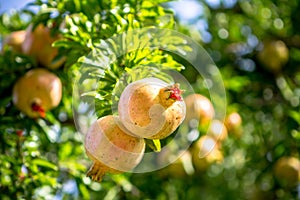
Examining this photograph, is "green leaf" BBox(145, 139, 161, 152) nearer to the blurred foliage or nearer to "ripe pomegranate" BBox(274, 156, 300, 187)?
the blurred foliage

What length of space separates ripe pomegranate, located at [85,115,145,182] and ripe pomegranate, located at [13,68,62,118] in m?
0.58

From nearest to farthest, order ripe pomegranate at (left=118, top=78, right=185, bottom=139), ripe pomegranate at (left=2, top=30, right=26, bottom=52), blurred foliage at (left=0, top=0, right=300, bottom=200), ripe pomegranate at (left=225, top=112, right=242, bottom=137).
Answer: ripe pomegranate at (left=118, top=78, right=185, bottom=139), blurred foliage at (left=0, top=0, right=300, bottom=200), ripe pomegranate at (left=2, top=30, right=26, bottom=52), ripe pomegranate at (left=225, top=112, right=242, bottom=137)

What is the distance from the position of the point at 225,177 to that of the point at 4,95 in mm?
1192

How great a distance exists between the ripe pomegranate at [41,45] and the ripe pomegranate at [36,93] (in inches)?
2.4

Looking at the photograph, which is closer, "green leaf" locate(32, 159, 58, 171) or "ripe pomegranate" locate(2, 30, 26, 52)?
"green leaf" locate(32, 159, 58, 171)

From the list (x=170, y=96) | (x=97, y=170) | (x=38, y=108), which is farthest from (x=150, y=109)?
(x=38, y=108)

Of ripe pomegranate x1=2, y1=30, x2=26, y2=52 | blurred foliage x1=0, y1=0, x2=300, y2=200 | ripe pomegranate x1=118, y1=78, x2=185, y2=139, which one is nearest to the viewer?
ripe pomegranate x1=118, y1=78, x2=185, y2=139

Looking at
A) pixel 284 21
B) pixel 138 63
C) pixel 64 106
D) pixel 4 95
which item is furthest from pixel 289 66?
pixel 138 63

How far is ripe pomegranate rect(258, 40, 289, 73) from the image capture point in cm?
225

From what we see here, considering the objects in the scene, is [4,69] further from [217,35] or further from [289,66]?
[289,66]

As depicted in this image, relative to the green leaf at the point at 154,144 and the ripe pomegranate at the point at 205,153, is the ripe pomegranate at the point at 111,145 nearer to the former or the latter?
the green leaf at the point at 154,144

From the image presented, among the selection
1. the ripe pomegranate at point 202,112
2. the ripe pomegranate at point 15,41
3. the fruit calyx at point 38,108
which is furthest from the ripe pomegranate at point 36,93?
the ripe pomegranate at point 202,112

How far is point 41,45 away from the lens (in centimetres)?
160

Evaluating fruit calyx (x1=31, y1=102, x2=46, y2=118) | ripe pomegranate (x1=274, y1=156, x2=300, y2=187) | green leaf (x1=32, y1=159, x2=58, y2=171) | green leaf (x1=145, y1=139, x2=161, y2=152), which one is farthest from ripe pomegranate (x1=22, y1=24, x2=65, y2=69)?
ripe pomegranate (x1=274, y1=156, x2=300, y2=187)
